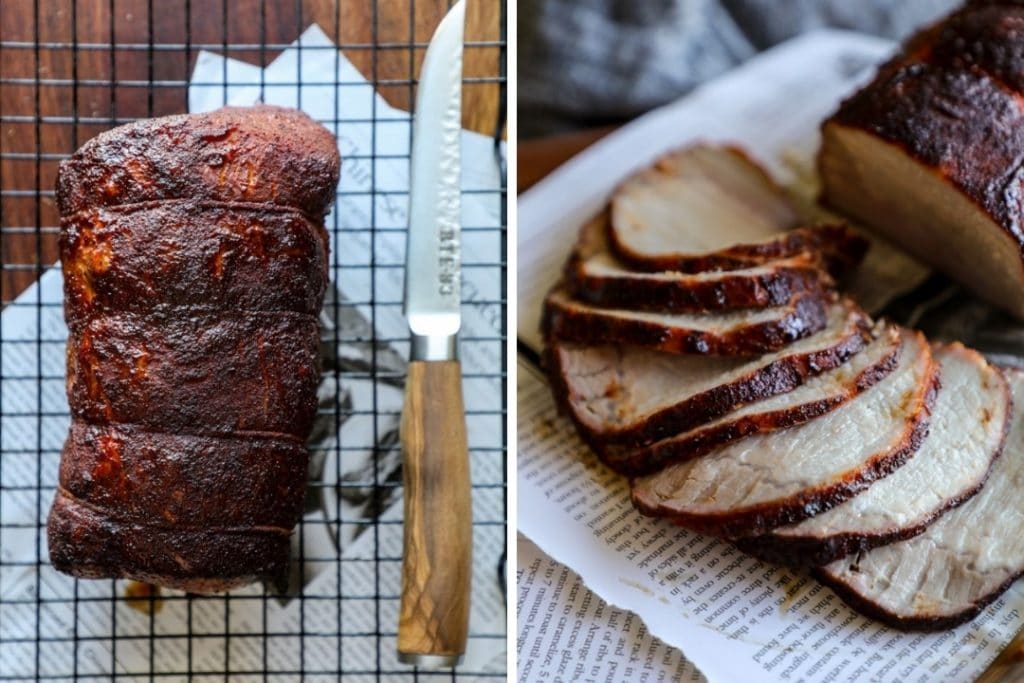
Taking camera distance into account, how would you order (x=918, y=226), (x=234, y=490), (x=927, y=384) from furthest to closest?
1. (x=918, y=226)
2. (x=927, y=384)
3. (x=234, y=490)

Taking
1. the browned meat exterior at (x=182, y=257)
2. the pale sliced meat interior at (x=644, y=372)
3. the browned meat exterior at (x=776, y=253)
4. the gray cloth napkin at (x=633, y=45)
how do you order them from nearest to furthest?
the browned meat exterior at (x=182, y=257)
the pale sliced meat interior at (x=644, y=372)
the browned meat exterior at (x=776, y=253)
the gray cloth napkin at (x=633, y=45)

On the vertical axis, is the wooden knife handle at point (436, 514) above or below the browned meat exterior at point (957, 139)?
below

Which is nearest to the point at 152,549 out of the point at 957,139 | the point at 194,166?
the point at 194,166

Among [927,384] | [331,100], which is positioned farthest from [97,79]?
[927,384]

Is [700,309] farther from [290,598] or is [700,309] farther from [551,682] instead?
[290,598]

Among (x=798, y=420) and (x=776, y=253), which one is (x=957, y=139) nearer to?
(x=776, y=253)

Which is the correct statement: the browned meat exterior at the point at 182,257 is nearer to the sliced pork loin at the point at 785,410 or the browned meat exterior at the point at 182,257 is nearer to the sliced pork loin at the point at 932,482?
the sliced pork loin at the point at 785,410

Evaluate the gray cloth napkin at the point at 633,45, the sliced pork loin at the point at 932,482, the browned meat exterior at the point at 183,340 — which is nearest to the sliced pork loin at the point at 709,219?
the sliced pork loin at the point at 932,482
